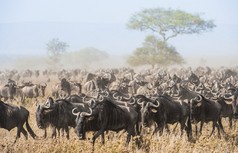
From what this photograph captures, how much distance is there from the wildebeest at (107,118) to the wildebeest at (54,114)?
1.61m

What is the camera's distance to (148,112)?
11.4 metres

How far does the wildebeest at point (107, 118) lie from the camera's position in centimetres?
971

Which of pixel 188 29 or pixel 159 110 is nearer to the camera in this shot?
pixel 159 110

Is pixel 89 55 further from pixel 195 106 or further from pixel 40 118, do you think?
pixel 40 118

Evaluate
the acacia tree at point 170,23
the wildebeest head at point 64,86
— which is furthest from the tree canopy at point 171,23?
the wildebeest head at point 64,86

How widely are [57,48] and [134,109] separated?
108200 mm

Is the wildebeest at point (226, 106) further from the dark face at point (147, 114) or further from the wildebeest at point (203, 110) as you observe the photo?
the dark face at point (147, 114)

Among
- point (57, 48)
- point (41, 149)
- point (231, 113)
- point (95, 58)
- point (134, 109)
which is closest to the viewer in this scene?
point (41, 149)

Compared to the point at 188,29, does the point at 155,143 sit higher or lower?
lower

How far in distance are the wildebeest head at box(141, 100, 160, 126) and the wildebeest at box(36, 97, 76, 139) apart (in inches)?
75.1

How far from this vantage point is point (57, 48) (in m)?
118

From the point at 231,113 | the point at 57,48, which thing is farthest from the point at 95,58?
the point at 231,113

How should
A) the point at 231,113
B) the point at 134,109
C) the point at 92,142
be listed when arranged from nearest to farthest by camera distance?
the point at 92,142 < the point at 134,109 < the point at 231,113

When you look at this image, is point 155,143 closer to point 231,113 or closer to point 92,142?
point 92,142
